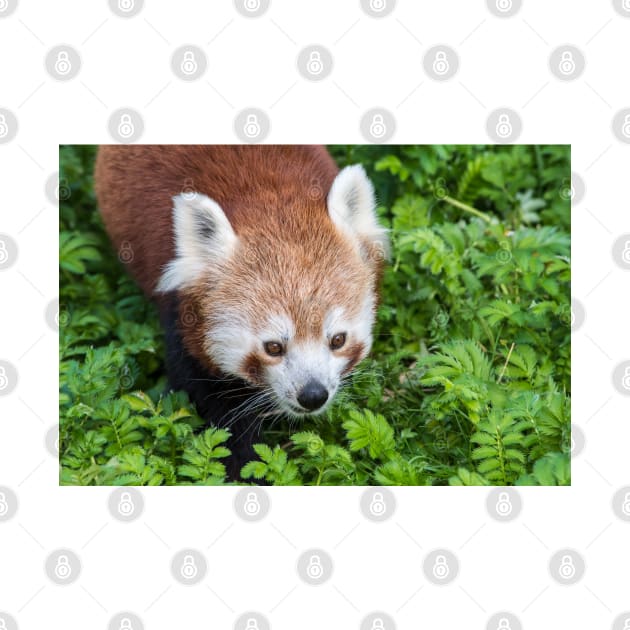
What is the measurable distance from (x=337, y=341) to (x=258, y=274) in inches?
21.9

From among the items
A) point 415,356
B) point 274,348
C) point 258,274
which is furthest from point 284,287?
point 415,356

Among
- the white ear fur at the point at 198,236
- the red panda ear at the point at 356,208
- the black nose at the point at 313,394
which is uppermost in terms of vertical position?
the red panda ear at the point at 356,208

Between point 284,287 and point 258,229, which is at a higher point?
point 258,229

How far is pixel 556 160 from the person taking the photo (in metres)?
6.52

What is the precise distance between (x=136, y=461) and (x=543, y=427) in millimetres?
2188

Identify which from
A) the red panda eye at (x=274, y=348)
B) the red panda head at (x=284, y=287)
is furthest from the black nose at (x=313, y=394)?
the red panda eye at (x=274, y=348)

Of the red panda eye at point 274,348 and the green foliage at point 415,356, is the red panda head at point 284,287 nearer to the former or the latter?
the red panda eye at point 274,348

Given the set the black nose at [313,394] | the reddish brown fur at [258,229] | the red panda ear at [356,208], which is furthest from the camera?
the red panda ear at [356,208]

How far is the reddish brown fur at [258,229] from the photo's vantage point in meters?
4.24

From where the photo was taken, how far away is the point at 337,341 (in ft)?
14.0

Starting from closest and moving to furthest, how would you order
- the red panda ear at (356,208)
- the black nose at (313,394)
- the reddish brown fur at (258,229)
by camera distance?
1. the black nose at (313,394)
2. the reddish brown fur at (258,229)
3. the red panda ear at (356,208)

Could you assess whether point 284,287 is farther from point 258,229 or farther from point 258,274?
point 258,229

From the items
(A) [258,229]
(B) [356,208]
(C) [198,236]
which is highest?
(B) [356,208]

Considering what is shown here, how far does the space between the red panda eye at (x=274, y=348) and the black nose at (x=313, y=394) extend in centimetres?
23
